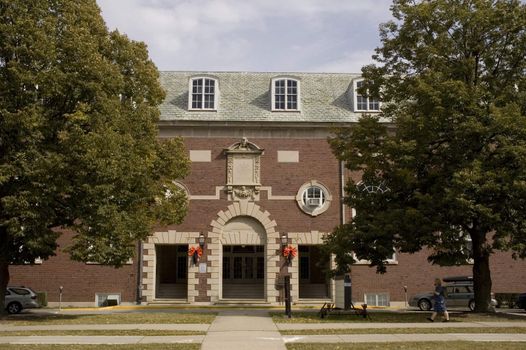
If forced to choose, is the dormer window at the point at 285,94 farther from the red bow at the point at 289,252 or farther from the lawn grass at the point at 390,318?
the lawn grass at the point at 390,318

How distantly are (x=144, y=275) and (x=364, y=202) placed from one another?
15.3 meters

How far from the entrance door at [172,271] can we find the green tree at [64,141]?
45.0ft

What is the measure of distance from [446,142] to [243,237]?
14896 mm

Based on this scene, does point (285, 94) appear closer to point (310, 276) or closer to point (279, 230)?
point (279, 230)

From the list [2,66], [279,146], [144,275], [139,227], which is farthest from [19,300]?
[279,146]

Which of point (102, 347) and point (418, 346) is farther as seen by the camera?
point (418, 346)

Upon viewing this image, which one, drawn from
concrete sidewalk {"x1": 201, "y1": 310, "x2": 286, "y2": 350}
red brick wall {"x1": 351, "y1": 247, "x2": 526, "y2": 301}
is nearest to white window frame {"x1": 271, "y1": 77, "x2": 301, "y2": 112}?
red brick wall {"x1": 351, "y1": 247, "x2": 526, "y2": 301}

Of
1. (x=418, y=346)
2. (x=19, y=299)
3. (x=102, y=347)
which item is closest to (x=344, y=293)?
(x=418, y=346)

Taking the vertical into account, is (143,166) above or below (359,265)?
above

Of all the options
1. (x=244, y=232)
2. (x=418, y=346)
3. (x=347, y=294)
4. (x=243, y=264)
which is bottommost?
(x=418, y=346)

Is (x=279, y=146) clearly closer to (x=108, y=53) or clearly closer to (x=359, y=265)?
(x=359, y=265)

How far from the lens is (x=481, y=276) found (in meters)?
21.5

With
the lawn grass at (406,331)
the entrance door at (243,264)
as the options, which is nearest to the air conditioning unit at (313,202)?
the entrance door at (243,264)

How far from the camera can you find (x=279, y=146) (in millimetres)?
33406
